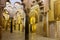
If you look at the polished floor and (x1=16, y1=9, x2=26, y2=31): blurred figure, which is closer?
the polished floor

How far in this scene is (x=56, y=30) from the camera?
11.2ft

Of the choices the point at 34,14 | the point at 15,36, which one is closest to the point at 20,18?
the point at 34,14

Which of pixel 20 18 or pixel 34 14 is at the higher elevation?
pixel 34 14

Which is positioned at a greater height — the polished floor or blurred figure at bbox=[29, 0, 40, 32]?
blurred figure at bbox=[29, 0, 40, 32]

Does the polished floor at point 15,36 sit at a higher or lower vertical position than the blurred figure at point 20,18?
lower

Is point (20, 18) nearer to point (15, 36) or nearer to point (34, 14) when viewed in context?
point (34, 14)

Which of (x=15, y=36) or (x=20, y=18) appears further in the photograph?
(x=20, y=18)

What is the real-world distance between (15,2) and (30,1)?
0.46m

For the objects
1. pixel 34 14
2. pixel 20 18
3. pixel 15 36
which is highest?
pixel 34 14

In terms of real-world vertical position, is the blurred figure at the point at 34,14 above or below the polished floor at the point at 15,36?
above

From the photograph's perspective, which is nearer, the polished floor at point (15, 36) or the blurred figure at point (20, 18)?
the polished floor at point (15, 36)

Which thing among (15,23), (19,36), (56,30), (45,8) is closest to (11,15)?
(15,23)

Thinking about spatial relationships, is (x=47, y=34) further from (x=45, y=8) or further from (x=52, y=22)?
(x=45, y=8)

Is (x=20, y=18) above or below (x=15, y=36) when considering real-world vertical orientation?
above
